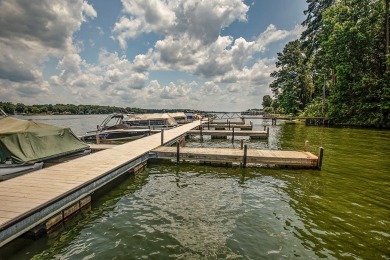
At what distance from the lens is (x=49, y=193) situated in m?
7.53

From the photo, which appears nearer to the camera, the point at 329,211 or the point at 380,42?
the point at 329,211

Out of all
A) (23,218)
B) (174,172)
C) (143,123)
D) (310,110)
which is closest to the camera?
(23,218)

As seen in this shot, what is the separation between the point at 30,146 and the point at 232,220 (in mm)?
10818

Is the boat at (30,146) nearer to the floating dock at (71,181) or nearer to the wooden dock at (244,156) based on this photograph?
the floating dock at (71,181)

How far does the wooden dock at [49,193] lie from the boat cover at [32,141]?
2.14 metres

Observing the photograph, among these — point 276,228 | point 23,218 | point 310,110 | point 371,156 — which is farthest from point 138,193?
point 310,110

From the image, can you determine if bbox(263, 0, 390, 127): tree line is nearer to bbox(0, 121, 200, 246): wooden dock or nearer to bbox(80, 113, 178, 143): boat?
bbox(80, 113, 178, 143): boat

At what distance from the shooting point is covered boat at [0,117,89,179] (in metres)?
11.1

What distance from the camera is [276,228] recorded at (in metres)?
7.63

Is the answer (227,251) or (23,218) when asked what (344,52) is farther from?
(23,218)

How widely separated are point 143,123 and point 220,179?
76.2 feet

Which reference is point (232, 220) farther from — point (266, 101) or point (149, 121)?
point (266, 101)

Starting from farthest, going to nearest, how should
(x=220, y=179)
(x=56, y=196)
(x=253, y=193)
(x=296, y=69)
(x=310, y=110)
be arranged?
(x=296, y=69) < (x=310, y=110) < (x=220, y=179) < (x=253, y=193) < (x=56, y=196)

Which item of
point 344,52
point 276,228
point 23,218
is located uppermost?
point 344,52
